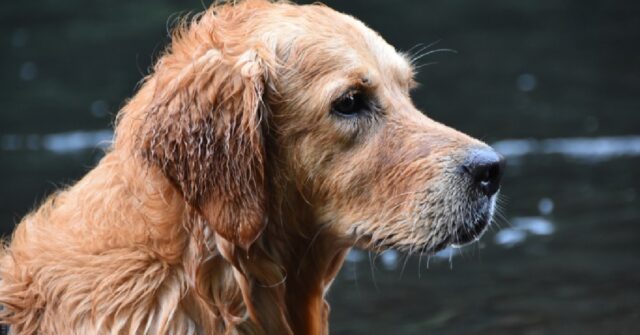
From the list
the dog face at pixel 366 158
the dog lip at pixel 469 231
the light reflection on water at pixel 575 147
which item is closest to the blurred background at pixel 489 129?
the light reflection on water at pixel 575 147

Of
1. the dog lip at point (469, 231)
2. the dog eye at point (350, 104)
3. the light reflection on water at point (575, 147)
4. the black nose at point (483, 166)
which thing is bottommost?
the dog lip at point (469, 231)

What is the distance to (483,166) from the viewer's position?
543 cm

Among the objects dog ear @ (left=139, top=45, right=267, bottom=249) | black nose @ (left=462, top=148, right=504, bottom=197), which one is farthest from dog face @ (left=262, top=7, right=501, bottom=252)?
dog ear @ (left=139, top=45, right=267, bottom=249)

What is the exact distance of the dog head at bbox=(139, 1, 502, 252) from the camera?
17.2ft

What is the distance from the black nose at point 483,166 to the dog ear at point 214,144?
0.90 m

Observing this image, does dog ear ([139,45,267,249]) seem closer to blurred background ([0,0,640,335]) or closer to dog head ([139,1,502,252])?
dog head ([139,1,502,252])

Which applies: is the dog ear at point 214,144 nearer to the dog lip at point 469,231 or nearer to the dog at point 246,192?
the dog at point 246,192

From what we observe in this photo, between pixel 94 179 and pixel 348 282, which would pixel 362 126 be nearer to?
pixel 94 179

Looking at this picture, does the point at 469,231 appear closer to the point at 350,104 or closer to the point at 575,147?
the point at 350,104

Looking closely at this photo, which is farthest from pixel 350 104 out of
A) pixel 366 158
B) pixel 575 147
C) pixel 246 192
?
pixel 575 147

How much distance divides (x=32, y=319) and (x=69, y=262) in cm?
31

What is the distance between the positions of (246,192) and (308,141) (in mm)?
385

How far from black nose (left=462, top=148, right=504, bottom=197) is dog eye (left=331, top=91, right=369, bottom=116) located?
0.52m

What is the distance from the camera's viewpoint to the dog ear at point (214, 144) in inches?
206
